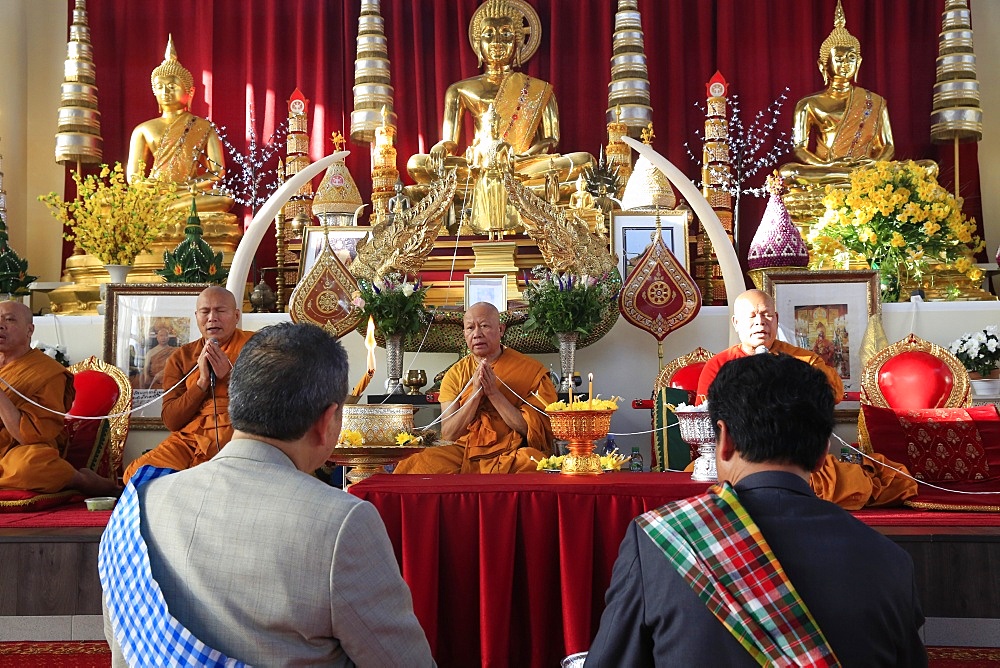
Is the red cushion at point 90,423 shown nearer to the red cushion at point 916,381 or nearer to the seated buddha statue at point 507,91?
the seated buddha statue at point 507,91

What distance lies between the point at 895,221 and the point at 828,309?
0.62 metres

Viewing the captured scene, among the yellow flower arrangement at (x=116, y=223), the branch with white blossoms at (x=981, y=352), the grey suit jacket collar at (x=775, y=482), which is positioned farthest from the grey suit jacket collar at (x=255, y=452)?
the yellow flower arrangement at (x=116, y=223)

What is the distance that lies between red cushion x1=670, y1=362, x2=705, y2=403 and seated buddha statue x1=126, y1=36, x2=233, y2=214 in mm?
3383

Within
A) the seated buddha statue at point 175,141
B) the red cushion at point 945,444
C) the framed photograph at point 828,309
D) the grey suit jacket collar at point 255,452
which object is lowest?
the red cushion at point 945,444

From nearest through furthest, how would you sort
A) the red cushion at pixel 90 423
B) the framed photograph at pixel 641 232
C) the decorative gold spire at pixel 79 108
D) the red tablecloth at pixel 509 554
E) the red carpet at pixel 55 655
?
the red tablecloth at pixel 509 554 → the red carpet at pixel 55 655 → the red cushion at pixel 90 423 → the framed photograph at pixel 641 232 → the decorative gold spire at pixel 79 108

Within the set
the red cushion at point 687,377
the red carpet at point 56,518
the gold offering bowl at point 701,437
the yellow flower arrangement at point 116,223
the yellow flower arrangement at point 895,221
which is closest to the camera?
the gold offering bowl at point 701,437

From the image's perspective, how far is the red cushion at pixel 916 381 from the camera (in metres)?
3.80

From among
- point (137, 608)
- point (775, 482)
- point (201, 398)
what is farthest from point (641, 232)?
point (137, 608)

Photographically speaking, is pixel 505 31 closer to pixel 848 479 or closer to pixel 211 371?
pixel 211 371

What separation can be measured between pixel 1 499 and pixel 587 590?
229 centimetres

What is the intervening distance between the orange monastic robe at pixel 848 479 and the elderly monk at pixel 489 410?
0.59 metres

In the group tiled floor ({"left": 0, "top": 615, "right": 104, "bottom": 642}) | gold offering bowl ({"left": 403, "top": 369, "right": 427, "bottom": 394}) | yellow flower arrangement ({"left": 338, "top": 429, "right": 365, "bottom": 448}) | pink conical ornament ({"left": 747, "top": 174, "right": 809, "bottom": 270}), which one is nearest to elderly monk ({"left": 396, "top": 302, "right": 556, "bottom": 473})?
gold offering bowl ({"left": 403, "top": 369, "right": 427, "bottom": 394})

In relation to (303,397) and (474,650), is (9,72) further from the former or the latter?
(303,397)

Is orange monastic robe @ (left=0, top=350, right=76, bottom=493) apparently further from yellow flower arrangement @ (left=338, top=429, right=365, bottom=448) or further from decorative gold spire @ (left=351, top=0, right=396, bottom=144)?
decorative gold spire @ (left=351, top=0, right=396, bottom=144)
